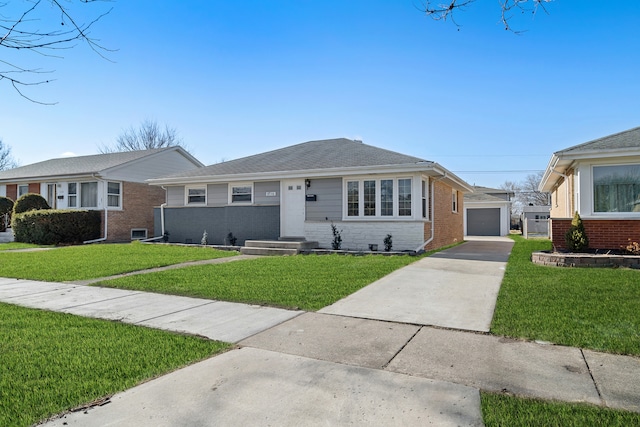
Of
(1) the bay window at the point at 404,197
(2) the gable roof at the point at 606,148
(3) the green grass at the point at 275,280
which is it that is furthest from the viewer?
(1) the bay window at the point at 404,197

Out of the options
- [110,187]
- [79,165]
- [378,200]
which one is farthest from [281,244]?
[79,165]

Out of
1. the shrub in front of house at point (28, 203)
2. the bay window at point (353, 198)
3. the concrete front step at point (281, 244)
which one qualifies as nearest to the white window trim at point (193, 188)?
the concrete front step at point (281, 244)

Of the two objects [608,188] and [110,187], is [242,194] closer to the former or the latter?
[110,187]

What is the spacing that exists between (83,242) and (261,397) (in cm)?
1855

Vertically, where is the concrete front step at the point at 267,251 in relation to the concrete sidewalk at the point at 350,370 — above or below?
above

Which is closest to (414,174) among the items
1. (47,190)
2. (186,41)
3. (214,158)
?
(186,41)

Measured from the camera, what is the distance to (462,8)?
12.2ft

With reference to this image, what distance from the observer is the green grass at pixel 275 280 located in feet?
21.3

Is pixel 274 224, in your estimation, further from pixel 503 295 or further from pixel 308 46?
pixel 503 295

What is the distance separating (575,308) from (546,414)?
341cm

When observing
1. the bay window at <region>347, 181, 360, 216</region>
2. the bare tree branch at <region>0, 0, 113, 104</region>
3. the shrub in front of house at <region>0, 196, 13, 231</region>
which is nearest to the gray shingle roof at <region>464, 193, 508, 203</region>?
the bay window at <region>347, 181, 360, 216</region>

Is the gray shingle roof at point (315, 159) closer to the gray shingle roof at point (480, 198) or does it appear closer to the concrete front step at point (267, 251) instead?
the concrete front step at point (267, 251)

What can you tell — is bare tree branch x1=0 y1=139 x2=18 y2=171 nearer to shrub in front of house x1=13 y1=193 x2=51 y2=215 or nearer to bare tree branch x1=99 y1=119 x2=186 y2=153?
bare tree branch x1=99 y1=119 x2=186 y2=153

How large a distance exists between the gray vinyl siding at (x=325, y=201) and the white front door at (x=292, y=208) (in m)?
0.33
